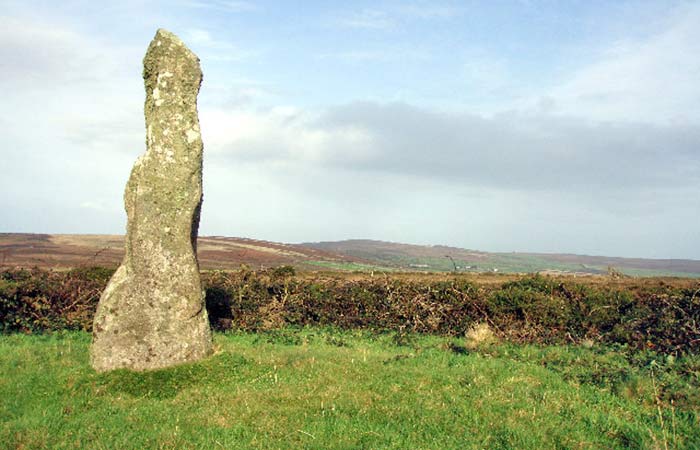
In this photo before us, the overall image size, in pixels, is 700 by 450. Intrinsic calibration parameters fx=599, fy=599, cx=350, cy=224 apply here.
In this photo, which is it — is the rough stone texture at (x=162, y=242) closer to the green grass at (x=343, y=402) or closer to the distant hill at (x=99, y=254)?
the green grass at (x=343, y=402)

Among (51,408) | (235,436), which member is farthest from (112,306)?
(235,436)

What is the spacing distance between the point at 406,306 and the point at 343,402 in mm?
9052

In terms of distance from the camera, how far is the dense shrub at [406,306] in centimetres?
1566

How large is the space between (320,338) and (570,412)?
25.6ft

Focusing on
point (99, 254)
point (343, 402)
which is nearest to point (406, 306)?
point (343, 402)

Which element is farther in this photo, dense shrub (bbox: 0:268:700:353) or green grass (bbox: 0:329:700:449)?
dense shrub (bbox: 0:268:700:353)

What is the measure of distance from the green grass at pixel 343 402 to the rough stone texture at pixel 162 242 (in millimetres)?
514

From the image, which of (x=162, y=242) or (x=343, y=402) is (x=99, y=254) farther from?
(x=343, y=402)

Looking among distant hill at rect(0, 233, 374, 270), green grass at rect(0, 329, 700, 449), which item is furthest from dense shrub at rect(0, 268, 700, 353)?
distant hill at rect(0, 233, 374, 270)

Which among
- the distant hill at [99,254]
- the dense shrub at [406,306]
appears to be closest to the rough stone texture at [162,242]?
the dense shrub at [406,306]

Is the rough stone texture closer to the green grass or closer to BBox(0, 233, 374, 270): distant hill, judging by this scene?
the green grass

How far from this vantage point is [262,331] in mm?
16703

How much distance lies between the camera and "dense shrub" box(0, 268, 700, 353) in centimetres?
1566

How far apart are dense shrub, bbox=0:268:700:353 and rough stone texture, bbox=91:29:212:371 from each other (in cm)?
578
